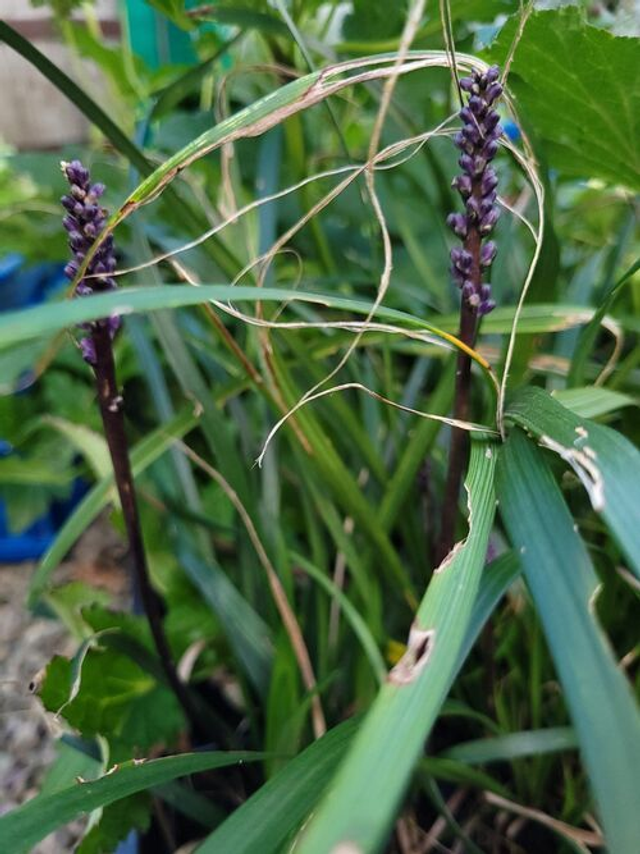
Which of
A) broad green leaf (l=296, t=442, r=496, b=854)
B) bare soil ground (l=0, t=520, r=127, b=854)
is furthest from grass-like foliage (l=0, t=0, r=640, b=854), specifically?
bare soil ground (l=0, t=520, r=127, b=854)

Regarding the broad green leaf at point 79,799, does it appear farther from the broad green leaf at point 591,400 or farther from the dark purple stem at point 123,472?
the broad green leaf at point 591,400

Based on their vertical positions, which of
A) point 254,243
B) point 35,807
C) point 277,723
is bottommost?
point 277,723

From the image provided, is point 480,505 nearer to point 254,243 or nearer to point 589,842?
point 589,842

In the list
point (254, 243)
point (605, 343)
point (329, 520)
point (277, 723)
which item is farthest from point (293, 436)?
point (605, 343)

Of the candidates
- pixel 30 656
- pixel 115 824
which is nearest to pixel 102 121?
pixel 115 824

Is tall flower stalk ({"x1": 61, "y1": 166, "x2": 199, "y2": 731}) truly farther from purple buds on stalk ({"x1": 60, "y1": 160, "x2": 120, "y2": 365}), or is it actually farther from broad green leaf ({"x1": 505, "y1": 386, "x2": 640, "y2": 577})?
broad green leaf ({"x1": 505, "y1": 386, "x2": 640, "y2": 577})

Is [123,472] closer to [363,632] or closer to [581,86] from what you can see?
[363,632]

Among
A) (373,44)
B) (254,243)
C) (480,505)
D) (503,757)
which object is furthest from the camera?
(254,243)
